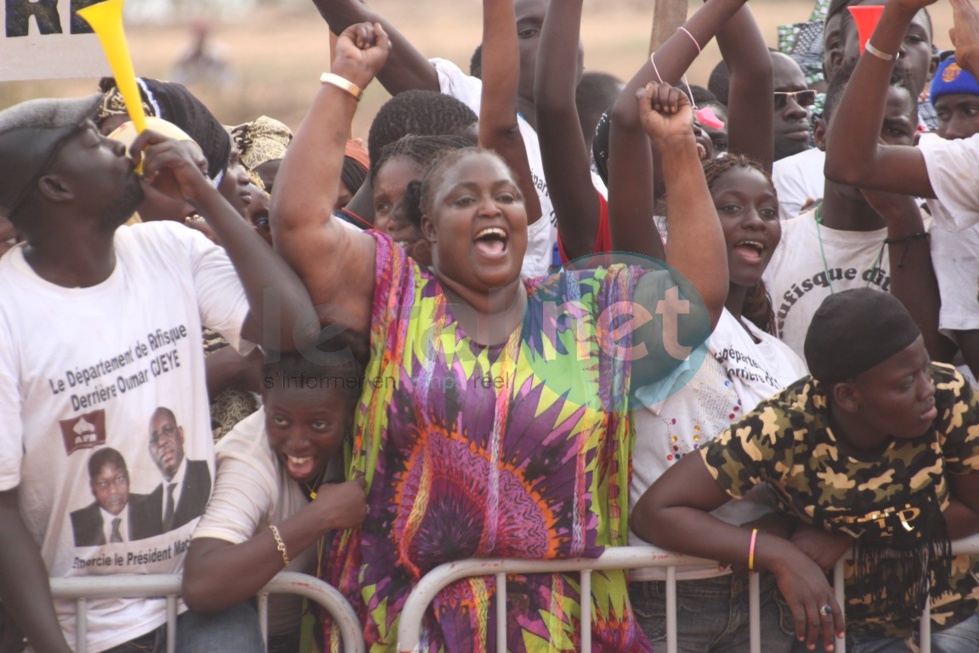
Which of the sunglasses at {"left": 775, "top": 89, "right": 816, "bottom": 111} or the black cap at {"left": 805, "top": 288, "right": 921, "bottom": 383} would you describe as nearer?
the black cap at {"left": 805, "top": 288, "right": 921, "bottom": 383}

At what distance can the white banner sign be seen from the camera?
3.66 metres

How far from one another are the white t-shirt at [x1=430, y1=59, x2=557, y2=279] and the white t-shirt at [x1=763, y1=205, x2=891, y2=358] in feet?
2.53

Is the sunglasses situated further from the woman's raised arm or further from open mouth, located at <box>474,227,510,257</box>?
the woman's raised arm

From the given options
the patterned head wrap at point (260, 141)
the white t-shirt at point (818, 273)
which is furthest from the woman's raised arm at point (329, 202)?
the patterned head wrap at point (260, 141)

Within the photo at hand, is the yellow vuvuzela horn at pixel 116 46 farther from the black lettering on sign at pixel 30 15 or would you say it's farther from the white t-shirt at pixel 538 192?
the white t-shirt at pixel 538 192

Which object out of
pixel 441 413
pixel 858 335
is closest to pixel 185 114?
pixel 441 413

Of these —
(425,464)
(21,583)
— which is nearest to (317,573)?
(425,464)

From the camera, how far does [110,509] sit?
2980mm

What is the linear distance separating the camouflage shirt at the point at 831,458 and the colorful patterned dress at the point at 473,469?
0.33 meters

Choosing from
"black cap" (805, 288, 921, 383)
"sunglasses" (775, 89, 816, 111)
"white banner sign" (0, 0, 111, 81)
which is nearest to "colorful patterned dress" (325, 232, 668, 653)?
"black cap" (805, 288, 921, 383)

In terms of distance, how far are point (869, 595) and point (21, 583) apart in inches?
83.8

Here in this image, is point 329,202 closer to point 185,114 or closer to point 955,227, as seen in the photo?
point 185,114

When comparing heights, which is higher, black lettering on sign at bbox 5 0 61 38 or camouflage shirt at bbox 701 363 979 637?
black lettering on sign at bbox 5 0 61 38

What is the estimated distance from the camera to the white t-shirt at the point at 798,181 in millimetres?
5133
